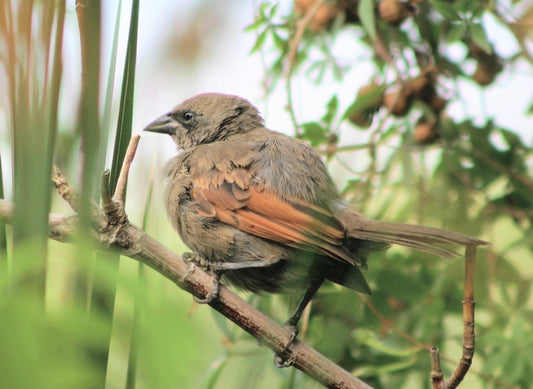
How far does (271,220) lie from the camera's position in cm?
273

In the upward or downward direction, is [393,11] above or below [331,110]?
above

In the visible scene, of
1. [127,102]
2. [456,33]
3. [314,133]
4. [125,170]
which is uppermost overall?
[456,33]

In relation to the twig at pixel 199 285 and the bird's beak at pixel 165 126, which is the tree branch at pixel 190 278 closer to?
the twig at pixel 199 285

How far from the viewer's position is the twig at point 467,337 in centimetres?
165

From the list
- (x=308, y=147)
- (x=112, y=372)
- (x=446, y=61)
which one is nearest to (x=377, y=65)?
(x=446, y=61)

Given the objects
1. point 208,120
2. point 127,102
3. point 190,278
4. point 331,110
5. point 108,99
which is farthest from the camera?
point 208,120

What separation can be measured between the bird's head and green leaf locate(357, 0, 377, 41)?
34.3 inches

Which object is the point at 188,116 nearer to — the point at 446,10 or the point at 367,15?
the point at 367,15

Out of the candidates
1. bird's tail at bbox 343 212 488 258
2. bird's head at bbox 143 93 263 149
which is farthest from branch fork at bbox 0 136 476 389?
bird's head at bbox 143 93 263 149

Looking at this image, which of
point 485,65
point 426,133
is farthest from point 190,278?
point 485,65

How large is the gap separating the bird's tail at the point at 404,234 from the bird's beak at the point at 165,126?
4.62 ft

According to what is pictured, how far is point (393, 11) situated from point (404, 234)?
4.02 ft

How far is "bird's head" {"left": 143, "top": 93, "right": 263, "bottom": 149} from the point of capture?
3631 mm

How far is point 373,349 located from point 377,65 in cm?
137
